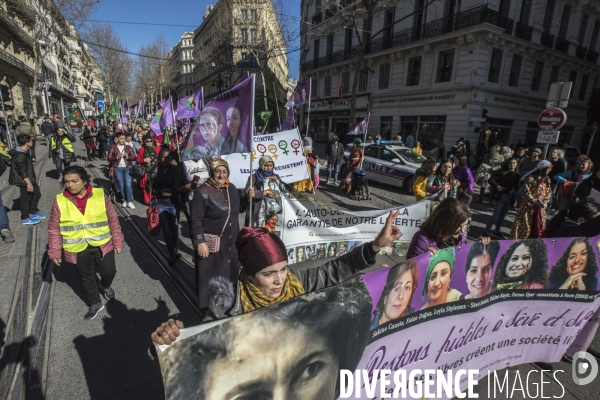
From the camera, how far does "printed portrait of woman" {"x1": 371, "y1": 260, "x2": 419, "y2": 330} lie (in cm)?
170

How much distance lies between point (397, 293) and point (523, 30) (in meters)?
24.5

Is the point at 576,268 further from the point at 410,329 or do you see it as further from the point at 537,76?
the point at 537,76

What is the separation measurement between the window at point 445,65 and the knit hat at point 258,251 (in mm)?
21674

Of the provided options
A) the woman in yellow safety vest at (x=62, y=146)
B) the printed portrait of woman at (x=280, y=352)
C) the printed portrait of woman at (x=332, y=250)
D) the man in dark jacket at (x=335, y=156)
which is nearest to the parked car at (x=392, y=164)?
the man in dark jacket at (x=335, y=156)

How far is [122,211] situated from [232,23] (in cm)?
1949

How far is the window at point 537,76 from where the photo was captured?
2122 cm

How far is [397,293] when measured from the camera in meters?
1.76

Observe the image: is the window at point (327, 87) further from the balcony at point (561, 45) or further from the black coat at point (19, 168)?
the black coat at point (19, 168)

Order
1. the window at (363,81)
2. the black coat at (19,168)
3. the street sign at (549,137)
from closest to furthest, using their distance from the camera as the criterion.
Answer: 1. the black coat at (19,168)
2. the street sign at (549,137)
3. the window at (363,81)

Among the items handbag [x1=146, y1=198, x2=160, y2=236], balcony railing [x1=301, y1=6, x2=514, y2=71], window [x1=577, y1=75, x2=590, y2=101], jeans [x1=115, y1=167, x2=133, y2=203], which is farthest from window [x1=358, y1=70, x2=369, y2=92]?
handbag [x1=146, y1=198, x2=160, y2=236]

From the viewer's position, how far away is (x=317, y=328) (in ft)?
4.69

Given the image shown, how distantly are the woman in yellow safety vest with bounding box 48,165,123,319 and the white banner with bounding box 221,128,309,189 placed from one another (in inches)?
126

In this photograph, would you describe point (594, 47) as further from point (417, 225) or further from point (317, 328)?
point (317, 328)

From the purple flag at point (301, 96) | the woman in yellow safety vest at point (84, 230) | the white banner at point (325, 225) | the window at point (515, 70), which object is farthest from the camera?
the window at point (515, 70)
